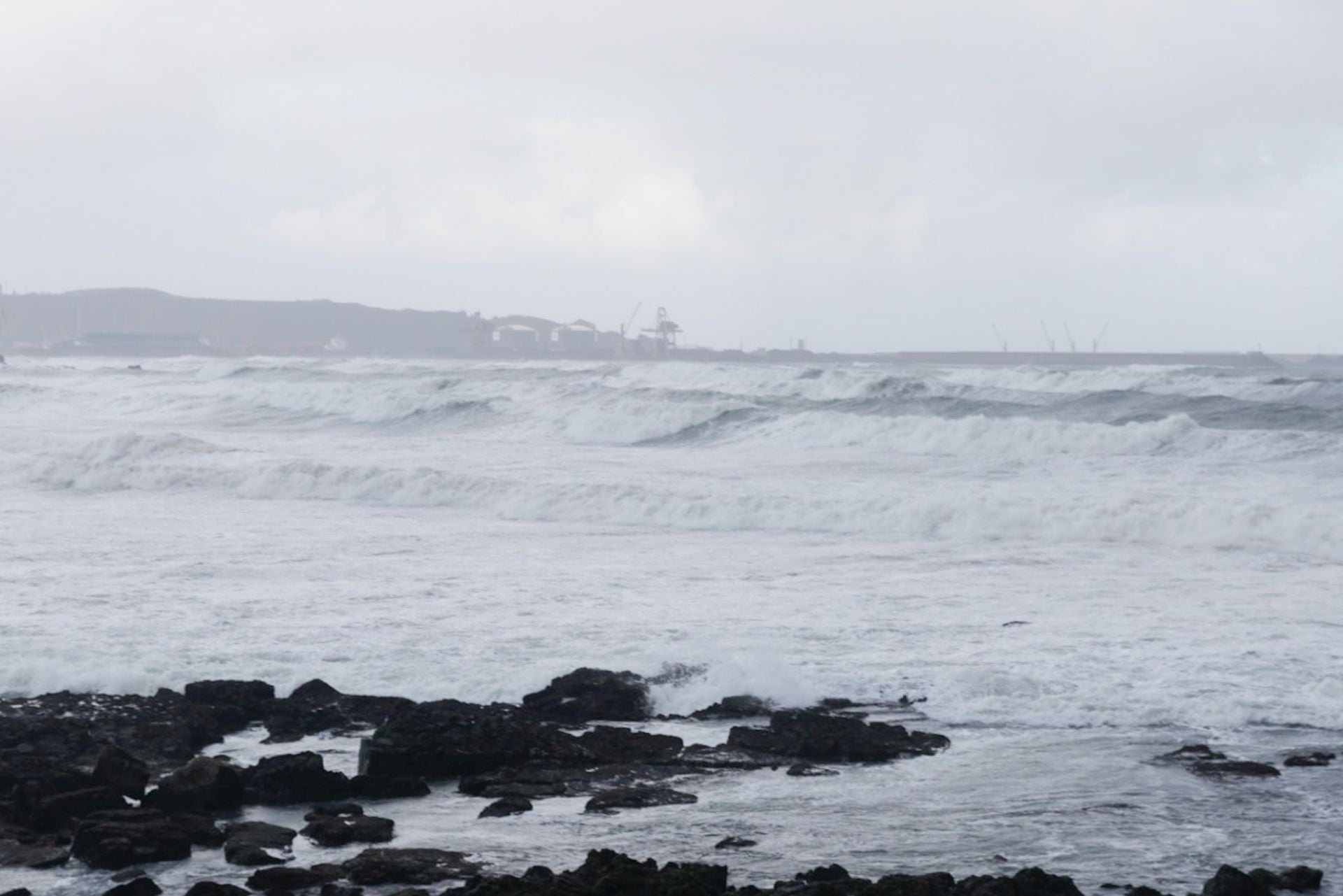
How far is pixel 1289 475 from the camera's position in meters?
26.3

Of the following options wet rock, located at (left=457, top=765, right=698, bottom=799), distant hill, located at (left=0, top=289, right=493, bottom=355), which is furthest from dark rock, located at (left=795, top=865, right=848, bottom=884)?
distant hill, located at (left=0, top=289, right=493, bottom=355)

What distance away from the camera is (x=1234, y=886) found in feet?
22.4

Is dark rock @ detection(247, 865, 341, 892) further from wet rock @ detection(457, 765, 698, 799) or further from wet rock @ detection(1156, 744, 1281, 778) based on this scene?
wet rock @ detection(1156, 744, 1281, 778)

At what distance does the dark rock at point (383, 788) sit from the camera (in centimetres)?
878


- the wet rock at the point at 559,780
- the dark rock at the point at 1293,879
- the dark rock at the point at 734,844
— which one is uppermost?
the dark rock at the point at 1293,879

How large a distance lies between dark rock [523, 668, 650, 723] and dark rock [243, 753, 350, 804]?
7.16ft

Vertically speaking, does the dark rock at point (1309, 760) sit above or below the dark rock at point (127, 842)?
above

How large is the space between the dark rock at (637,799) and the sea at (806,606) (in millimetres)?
129

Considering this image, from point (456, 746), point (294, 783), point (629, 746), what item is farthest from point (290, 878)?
point (629, 746)

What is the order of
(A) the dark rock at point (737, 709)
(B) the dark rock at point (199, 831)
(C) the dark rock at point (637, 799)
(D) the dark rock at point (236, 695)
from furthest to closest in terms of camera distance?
(A) the dark rock at point (737, 709), (D) the dark rock at point (236, 695), (C) the dark rock at point (637, 799), (B) the dark rock at point (199, 831)

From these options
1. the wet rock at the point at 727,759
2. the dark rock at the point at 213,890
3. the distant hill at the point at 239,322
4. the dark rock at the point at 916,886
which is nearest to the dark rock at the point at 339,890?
the dark rock at the point at 213,890

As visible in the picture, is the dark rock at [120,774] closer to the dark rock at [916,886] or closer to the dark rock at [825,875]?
the dark rock at [825,875]

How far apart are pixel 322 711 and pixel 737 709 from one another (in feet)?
9.11

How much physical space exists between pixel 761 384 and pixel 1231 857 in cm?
5076
